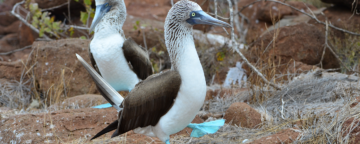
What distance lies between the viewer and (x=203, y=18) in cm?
264

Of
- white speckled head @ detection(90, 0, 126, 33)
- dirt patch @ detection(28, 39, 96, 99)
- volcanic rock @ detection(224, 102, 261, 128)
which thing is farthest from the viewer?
dirt patch @ detection(28, 39, 96, 99)

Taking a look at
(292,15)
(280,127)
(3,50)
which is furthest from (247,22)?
(280,127)

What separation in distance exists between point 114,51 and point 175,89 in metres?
1.53

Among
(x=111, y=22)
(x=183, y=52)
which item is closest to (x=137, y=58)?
(x=111, y=22)

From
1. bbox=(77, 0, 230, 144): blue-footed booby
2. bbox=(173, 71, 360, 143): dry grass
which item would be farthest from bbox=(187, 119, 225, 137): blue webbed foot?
bbox=(77, 0, 230, 144): blue-footed booby

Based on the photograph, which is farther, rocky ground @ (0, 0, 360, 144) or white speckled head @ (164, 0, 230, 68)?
rocky ground @ (0, 0, 360, 144)

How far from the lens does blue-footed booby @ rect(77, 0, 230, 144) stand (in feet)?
8.33

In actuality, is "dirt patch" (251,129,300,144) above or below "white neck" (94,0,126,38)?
below

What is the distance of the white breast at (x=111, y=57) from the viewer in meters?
3.87

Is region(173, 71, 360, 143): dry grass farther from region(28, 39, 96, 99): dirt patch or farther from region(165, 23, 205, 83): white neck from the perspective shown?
region(28, 39, 96, 99): dirt patch

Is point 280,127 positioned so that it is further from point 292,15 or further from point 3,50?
point 3,50

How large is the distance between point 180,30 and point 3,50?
7739 mm

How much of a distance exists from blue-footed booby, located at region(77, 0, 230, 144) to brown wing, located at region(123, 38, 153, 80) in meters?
1.18

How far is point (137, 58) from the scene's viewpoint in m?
4.04
